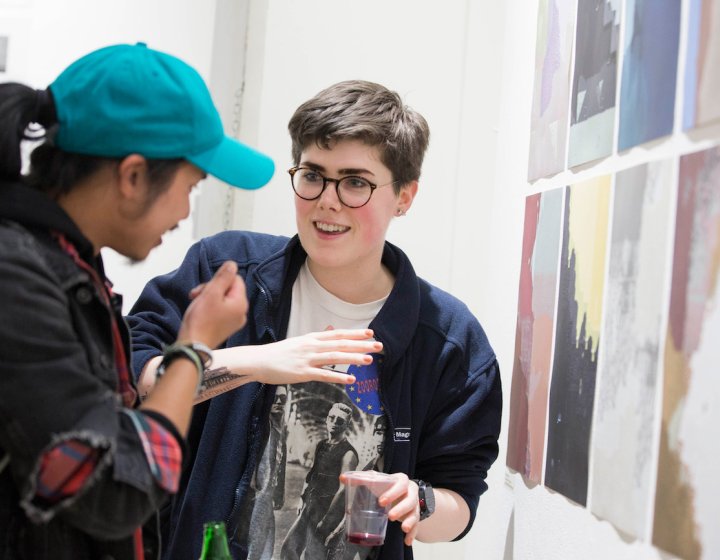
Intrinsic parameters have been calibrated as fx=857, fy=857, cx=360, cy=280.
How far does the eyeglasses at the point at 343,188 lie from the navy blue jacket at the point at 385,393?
6.2 inches

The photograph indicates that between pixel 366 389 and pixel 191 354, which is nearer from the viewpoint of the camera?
pixel 191 354

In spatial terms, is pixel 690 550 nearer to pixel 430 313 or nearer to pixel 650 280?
pixel 650 280

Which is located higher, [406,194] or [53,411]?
[406,194]

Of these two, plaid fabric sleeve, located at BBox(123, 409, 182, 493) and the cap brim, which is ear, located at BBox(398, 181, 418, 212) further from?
plaid fabric sleeve, located at BBox(123, 409, 182, 493)

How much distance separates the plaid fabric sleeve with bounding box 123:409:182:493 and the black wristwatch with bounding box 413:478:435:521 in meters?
0.81

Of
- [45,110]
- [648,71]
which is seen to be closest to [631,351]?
[648,71]

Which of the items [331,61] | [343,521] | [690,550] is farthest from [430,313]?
[331,61]

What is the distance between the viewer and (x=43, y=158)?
108 centimetres

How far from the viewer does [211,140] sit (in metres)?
1.11

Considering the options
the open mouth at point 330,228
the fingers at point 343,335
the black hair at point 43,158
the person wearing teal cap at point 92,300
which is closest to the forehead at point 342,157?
the open mouth at point 330,228

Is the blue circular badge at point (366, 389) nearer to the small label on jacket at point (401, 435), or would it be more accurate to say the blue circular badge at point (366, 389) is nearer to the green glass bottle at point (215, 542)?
the small label on jacket at point (401, 435)

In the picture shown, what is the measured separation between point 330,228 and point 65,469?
103cm

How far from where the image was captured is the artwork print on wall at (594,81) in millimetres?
1649

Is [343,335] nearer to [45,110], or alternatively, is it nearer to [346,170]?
[346,170]
